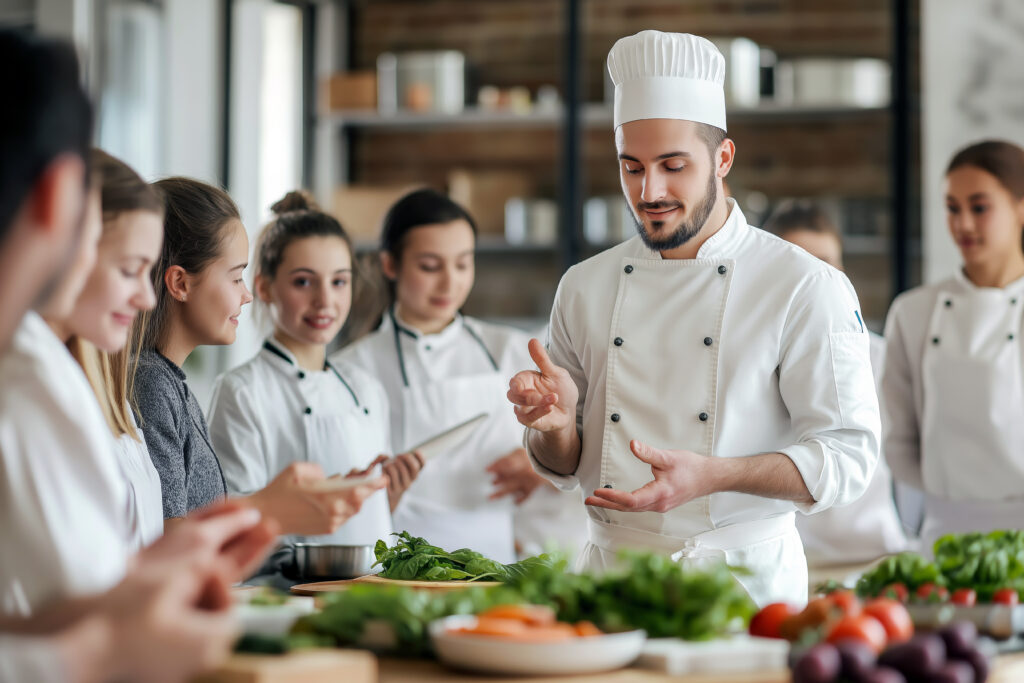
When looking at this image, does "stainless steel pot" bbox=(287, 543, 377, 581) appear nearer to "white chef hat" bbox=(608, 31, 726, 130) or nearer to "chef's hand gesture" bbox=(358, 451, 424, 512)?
"chef's hand gesture" bbox=(358, 451, 424, 512)

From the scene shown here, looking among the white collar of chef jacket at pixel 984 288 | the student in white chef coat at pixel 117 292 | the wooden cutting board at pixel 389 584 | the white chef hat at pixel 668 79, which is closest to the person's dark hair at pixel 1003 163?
the white collar of chef jacket at pixel 984 288

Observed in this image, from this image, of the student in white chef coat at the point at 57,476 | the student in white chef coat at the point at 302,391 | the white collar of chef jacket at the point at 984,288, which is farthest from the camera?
the white collar of chef jacket at the point at 984,288

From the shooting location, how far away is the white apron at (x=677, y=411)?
199 cm

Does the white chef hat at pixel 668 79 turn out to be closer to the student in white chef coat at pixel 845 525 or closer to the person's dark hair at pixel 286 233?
the person's dark hair at pixel 286 233

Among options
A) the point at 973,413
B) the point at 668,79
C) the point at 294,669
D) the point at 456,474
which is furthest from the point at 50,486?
the point at 973,413

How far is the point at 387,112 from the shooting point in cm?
555

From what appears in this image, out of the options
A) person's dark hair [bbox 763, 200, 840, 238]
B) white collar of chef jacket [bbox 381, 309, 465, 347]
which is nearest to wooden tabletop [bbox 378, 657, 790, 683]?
white collar of chef jacket [bbox 381, 309, 465, 347]

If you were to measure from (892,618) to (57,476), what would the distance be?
3.14ft

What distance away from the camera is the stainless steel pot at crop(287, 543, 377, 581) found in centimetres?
207

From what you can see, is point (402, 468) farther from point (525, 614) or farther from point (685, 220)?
point (525, 614)

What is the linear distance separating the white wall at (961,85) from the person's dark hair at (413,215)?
7.24 feet

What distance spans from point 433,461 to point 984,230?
5.11ft

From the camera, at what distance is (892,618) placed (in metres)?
1.35

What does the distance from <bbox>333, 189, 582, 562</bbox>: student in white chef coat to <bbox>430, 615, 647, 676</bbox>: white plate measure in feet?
5.45
